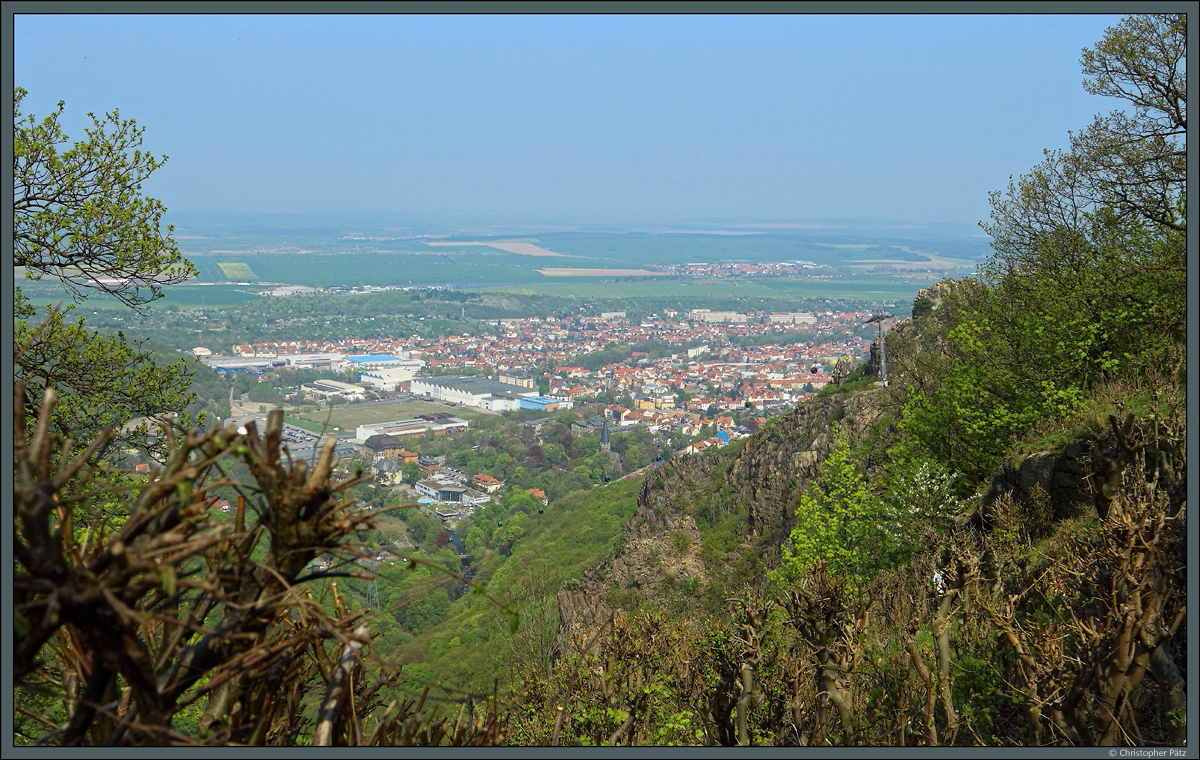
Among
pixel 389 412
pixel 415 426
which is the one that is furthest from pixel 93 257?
pixel 389 412

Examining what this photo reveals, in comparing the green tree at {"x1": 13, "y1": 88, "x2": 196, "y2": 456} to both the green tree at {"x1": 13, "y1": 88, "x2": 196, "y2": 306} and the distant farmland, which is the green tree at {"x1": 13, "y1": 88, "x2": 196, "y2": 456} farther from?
the distant farmland

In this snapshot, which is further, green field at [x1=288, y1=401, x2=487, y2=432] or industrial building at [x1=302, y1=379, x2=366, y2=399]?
industrial building at [x1=302, y1=379, x2=366, y2=399]

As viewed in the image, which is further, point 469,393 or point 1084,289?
point 469,393

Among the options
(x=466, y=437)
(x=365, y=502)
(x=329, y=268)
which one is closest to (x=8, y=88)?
(x=365, y=502)

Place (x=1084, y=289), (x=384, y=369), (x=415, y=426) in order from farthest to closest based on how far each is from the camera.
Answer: (x=384, y=369) < (x=415, y=426) < (x=1084, y=289)

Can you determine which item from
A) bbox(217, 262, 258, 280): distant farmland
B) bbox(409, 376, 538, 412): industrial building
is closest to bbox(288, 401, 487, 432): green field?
bbox(409, 376, 538, 412): industrial building

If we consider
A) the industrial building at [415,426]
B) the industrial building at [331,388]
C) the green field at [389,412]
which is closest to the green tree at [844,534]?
the industrial building at [415,426]

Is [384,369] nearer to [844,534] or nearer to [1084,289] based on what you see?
[844,534]

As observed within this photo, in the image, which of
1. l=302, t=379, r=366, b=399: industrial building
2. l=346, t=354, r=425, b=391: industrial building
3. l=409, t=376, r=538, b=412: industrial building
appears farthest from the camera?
l=409, t=376, r=538, b=412: industrial building
